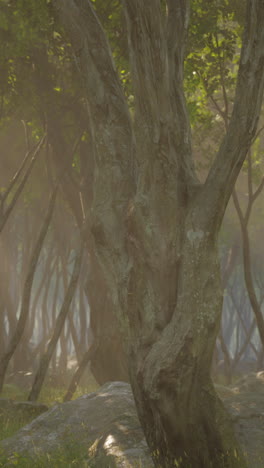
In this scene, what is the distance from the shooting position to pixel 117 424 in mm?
8102

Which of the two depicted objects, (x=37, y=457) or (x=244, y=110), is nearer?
(x=244, y=110)

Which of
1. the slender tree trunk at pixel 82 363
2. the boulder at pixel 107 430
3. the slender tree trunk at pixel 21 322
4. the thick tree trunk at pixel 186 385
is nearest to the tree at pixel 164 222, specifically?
the thick tree trunk at pixel 186 385

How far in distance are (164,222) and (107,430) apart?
3707 millimetres

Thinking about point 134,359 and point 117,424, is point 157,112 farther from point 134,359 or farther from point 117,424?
point 117,424

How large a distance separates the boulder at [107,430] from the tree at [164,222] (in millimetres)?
1250

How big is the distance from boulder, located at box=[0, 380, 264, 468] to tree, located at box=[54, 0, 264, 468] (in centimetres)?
125

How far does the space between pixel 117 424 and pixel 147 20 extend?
19.5ft

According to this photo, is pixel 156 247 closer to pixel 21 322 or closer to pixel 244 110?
pixel 244 110

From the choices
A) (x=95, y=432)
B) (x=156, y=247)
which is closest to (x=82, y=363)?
(x=95, y=432)

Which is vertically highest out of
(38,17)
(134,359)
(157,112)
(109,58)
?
(38,17)

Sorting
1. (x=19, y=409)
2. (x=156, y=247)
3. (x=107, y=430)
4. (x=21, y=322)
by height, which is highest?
(x=156, y=247)

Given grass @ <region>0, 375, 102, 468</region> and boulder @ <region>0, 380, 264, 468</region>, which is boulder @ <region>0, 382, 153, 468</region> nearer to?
boulder @ <region>0, 380, 264, 468</region>

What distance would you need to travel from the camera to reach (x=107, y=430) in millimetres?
8016

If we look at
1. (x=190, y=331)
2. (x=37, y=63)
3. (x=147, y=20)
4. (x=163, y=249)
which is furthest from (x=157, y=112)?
(x=37, y=63)
